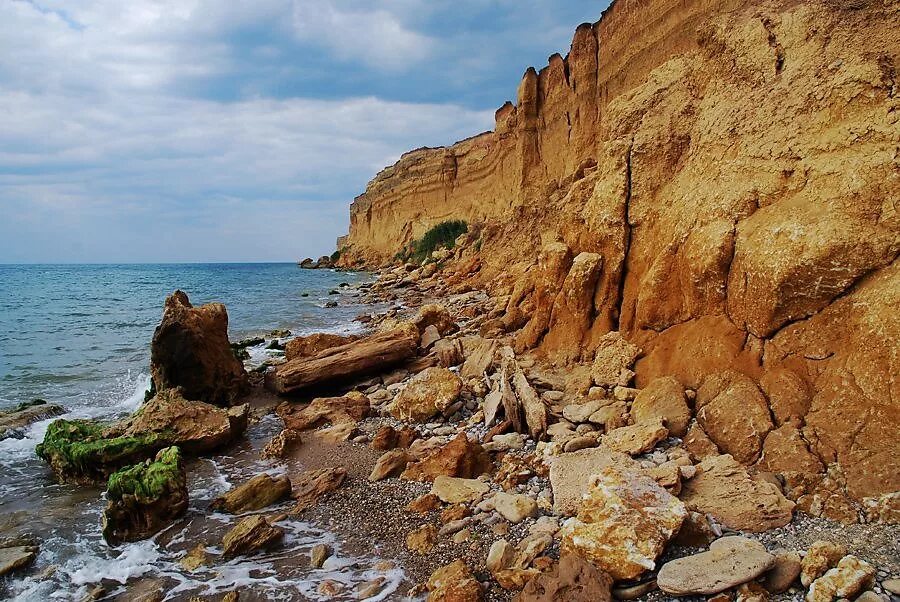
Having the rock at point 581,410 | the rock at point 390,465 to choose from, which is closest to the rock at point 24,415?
the rock at point 390,465

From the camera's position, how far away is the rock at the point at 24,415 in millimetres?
10492

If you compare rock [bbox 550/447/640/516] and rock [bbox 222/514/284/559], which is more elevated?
rock [bbox 550/447/640/516]

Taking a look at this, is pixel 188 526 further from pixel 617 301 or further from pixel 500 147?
pixel 500 147

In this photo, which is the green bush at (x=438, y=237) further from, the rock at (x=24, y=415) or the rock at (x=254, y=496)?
the rock at (x=254, y=496)

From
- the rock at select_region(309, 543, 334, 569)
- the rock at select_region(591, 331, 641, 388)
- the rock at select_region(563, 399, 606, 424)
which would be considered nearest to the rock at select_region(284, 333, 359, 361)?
the rock at select_region(591, 331, 641, 388)

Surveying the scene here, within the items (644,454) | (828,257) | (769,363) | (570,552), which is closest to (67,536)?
(570,552)

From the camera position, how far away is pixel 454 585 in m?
4.73

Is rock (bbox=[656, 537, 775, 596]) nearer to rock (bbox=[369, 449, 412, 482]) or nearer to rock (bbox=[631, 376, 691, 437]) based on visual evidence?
rock (bbox=[631, 376, 691, 437])

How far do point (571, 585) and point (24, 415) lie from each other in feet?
41.1

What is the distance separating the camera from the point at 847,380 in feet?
17.9

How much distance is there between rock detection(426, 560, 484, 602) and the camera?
4617 millimetres

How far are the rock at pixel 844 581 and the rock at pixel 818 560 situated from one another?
8 cm

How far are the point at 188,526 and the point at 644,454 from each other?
6.02 m

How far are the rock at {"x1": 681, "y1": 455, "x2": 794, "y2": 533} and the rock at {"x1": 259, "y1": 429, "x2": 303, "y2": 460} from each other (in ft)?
21.6
